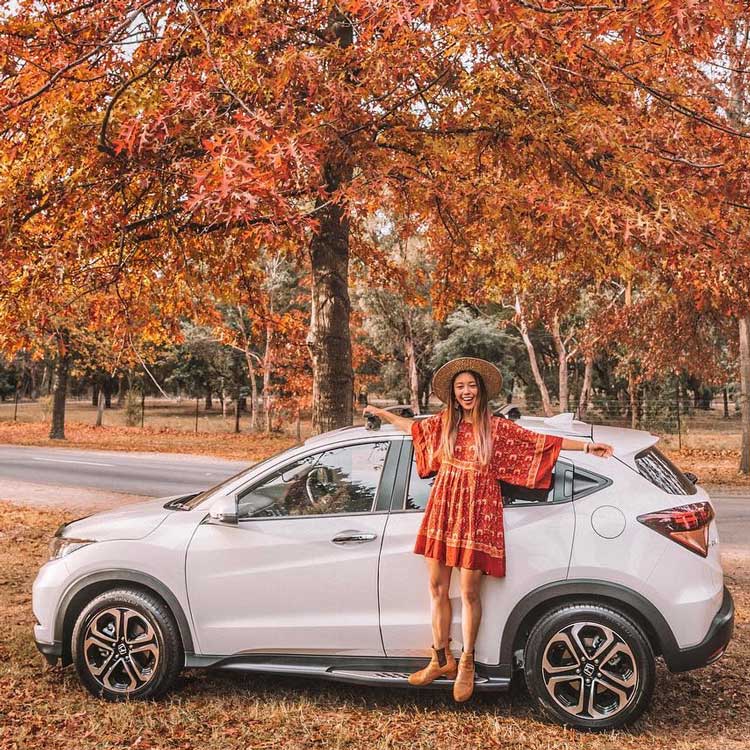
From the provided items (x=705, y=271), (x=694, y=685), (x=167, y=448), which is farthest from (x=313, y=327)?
(x=167, y=448)

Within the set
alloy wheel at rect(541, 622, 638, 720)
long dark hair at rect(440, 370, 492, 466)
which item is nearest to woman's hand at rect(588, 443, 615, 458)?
long dark hair at rect(440, 370, 492, 466)

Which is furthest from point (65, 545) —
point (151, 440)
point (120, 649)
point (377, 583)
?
point (151, 440)

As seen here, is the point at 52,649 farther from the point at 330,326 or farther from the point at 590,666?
the point at 330,326

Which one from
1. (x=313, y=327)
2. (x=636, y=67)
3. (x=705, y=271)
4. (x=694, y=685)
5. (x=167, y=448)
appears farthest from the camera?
(x=167, y=448)

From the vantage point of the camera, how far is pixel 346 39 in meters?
9.73

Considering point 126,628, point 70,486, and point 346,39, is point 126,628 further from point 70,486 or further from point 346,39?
point 70,486

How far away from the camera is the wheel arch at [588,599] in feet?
13.8

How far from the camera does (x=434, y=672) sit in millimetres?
4344

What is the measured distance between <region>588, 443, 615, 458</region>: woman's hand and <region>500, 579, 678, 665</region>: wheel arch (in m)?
0.68

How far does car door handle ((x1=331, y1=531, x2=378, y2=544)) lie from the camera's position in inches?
176

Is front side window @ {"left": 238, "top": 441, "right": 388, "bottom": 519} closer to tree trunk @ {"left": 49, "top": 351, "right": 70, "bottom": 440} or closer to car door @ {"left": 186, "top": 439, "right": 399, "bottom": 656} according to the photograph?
car door @ {"left": 186, "top": 439, "right": 399, "bottom": 656}

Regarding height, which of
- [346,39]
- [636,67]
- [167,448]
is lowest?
[167,448]

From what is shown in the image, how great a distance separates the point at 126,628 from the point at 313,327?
518 cm

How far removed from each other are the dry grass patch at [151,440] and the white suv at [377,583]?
1749cm
